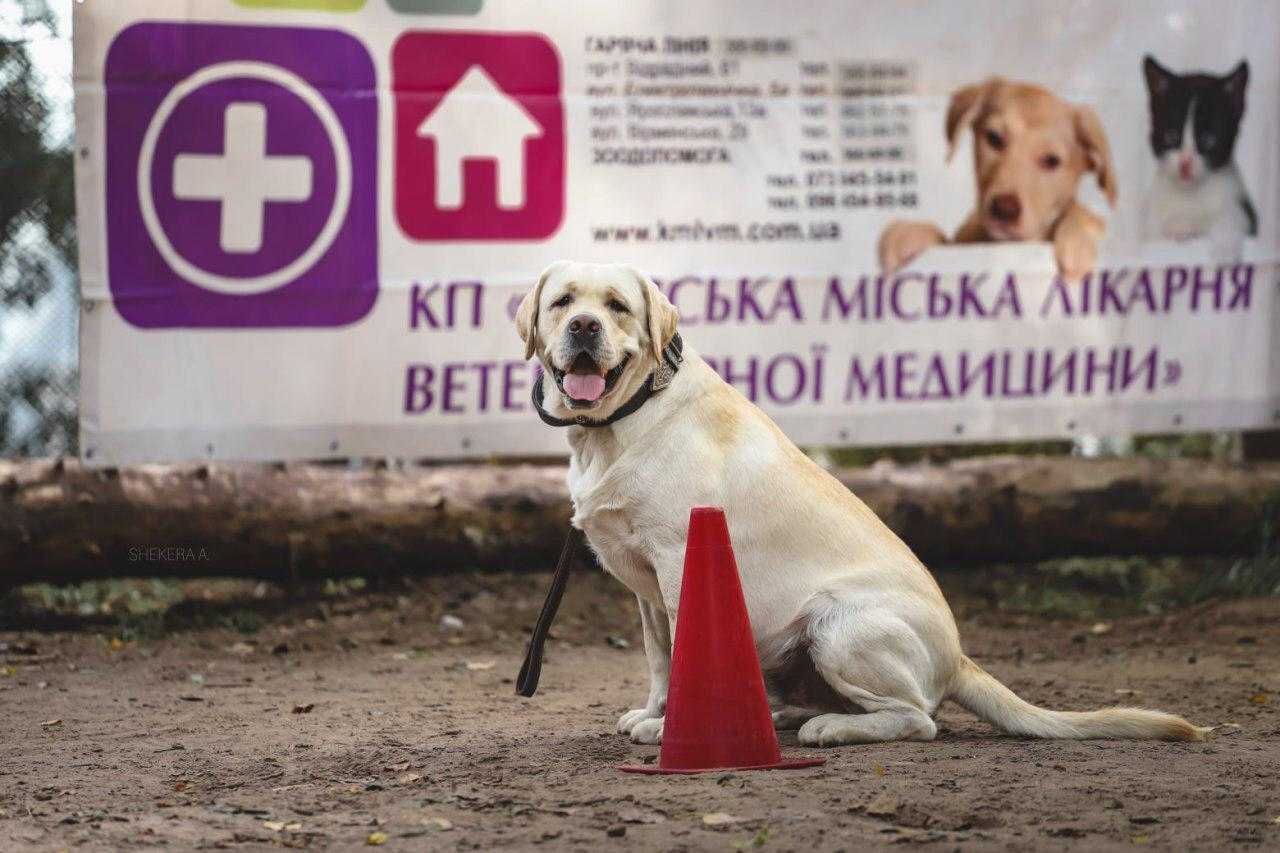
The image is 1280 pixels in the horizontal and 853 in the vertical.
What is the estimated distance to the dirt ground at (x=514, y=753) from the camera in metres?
3.57

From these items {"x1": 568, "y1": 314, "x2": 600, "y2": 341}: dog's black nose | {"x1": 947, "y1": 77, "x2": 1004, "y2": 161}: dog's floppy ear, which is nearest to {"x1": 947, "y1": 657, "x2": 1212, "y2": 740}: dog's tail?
{"x1": 568, "y1": 314, "x2": 600, "y2": 341}: dog's black nose

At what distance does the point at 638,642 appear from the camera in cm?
737

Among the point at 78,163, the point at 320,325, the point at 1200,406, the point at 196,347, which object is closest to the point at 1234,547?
the point at 1200,406

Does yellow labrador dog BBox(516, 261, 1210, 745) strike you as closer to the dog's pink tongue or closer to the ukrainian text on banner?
the dog's pink tongue

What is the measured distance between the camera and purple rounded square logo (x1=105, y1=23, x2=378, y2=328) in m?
7.07

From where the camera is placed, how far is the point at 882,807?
12.0ft

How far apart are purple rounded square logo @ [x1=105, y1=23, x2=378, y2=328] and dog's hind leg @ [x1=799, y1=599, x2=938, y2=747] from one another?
355cm

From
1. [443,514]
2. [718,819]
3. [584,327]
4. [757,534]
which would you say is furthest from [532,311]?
[443,514]

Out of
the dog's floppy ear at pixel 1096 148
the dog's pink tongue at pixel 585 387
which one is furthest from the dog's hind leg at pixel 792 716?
the dog's floppy ear at pixel 1096 148

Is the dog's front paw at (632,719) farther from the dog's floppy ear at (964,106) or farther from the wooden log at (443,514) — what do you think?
the dog's floppy ear at (964,106)

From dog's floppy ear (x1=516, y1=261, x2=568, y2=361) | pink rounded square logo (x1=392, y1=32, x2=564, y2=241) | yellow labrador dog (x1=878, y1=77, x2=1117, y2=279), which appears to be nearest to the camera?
dog's floppy ear (x1=516, y1=261, x2=568, y2=361)

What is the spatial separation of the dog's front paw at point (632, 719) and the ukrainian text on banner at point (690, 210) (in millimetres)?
2758

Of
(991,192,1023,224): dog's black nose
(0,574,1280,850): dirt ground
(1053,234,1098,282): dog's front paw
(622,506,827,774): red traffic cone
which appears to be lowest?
(0,574,1280,850): dirt ground

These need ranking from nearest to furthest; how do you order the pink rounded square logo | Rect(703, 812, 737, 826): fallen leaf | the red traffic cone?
Rect(703, 812, 737, 826): fallen leaf → the red traffic cone → the pink rounded square logo
